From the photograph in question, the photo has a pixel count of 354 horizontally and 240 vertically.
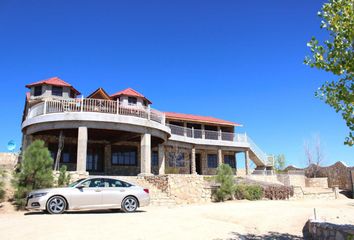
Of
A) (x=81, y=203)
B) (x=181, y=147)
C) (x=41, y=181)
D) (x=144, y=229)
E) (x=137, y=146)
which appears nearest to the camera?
(x=144, y=229)

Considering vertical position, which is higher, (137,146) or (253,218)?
(137,146)

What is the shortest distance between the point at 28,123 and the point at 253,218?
47.5 ft

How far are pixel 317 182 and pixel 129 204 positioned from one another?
2675 centimetres

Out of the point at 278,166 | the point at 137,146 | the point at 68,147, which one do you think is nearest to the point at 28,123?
the point at 68,147

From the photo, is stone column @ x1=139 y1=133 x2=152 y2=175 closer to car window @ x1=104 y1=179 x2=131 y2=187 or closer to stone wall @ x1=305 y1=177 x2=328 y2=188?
car window @ x1=104 y1=179 x2=131 y2=187

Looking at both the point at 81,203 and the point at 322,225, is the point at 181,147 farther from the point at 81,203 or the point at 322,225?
the point at 322,225

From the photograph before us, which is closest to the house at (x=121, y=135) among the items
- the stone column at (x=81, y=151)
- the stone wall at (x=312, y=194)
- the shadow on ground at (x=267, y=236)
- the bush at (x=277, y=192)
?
the stone column at (x=81, y=151)

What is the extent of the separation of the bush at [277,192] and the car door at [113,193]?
13074mm

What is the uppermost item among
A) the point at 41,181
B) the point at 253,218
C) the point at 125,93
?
the point at 125,93

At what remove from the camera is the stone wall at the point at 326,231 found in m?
7.82

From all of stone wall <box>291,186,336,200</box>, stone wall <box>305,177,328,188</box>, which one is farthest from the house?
stone wall <box>291,186,336,200</box>

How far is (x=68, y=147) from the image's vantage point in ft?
83.3

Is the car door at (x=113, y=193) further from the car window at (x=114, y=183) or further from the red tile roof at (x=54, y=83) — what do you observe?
the red tile roof at (x=54, y=83)

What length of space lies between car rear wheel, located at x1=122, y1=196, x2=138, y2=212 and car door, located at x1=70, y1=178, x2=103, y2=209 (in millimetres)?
907
